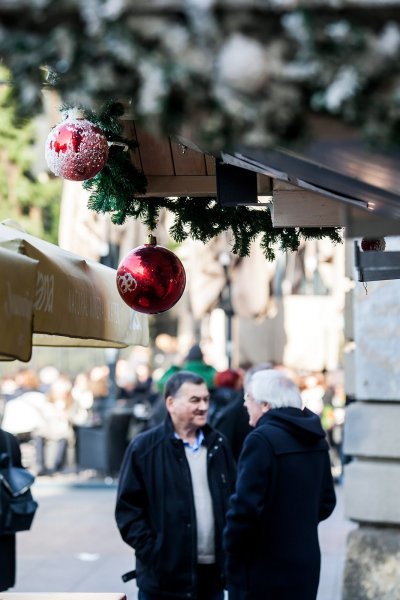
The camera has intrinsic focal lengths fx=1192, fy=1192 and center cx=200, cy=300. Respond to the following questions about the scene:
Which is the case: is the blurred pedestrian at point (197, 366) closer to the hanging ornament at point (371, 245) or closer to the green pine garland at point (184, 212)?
the green pine garland at point (184, 212)

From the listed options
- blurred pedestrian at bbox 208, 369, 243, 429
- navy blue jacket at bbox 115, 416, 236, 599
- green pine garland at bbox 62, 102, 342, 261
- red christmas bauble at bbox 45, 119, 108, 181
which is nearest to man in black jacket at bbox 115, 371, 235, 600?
navy blue jacket at bbox 115, 416, 236, 599

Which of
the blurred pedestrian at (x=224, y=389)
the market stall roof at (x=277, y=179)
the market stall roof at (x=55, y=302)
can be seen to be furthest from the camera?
the blurred pedestrian at (x=224, y=389)

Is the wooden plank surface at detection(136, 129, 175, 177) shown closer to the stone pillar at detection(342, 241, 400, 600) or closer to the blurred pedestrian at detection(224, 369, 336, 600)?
the blurred pedestrian at detection(224, 369, 336, 600)

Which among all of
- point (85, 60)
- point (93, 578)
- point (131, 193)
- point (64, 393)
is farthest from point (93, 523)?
point (85, 60)

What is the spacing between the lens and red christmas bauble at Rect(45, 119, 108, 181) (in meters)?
4.73

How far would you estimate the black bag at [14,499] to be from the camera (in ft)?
24.8

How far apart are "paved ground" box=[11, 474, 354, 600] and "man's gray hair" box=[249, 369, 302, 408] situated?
12.6ft

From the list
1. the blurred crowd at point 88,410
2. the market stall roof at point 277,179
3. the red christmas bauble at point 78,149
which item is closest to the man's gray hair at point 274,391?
the market stall roof at point 277,179

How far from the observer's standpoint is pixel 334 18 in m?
2.15

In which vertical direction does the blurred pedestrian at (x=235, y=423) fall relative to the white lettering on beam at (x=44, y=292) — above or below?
below

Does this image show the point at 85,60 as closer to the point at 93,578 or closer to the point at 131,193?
the point at 131,193

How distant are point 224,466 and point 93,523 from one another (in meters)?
7.62

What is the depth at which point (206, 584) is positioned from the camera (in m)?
5.88

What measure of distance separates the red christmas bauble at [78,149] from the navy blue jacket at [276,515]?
1463 mm
